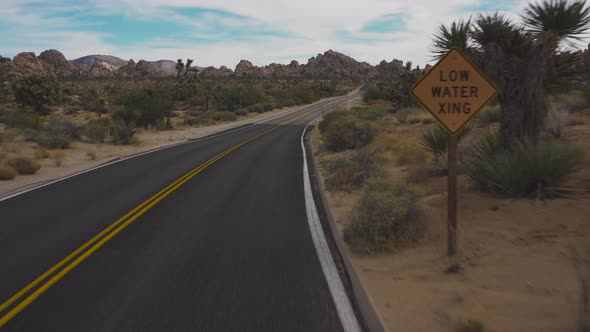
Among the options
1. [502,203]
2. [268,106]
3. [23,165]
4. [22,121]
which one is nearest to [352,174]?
[502,203]

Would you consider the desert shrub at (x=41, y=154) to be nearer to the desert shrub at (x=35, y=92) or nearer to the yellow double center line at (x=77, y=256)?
the yellow double center line at (x=77, y=256)

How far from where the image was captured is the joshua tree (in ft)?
28.3

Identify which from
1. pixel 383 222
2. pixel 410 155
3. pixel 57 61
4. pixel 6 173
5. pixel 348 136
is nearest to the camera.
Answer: pixel 383 222

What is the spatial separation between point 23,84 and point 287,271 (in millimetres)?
41802

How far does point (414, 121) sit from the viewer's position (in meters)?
25.7

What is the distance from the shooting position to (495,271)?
5.92 meters

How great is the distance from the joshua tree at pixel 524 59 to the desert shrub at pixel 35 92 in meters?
40.5

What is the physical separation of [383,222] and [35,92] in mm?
41677

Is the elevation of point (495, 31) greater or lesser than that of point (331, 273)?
greater

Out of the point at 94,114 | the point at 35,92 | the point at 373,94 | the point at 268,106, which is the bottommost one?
the point at 268,106

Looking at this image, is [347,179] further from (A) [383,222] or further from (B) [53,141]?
(B) [53,141]

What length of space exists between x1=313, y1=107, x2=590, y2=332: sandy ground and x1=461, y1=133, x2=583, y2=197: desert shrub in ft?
0.91

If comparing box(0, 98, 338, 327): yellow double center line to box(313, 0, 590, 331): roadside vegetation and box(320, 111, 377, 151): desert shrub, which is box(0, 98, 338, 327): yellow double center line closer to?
box(313, 0, 590, 331): roadside vegetation

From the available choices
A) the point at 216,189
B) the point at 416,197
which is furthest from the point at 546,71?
the point at 216,189
